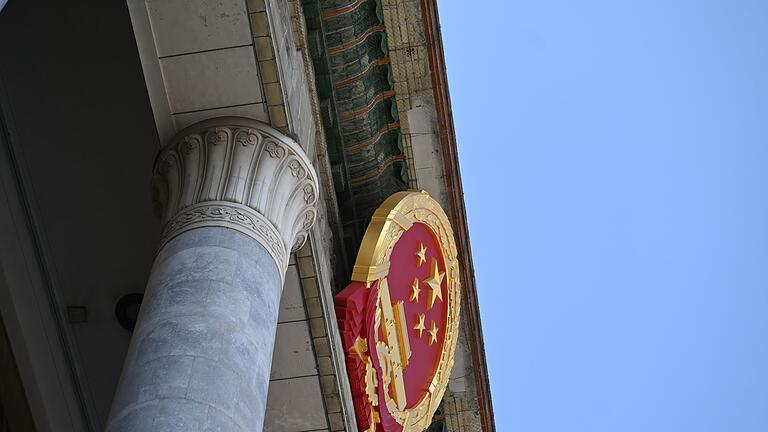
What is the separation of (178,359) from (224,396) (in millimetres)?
319

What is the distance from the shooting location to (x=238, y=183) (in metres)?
7.45

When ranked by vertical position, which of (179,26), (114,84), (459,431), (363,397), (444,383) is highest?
(179,26)

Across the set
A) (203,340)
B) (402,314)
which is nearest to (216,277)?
(203,340)

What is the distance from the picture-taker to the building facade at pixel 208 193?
21.9 ft

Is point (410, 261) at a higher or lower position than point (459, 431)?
higher

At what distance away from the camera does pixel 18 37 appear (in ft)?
33.7

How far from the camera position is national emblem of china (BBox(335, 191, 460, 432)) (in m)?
9.72

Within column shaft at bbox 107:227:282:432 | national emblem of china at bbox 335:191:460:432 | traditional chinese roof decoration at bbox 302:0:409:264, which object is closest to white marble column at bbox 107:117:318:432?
column shaft at bbox 107:227:282:432

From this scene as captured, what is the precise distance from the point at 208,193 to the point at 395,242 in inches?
129

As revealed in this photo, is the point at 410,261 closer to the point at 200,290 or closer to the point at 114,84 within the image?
the point at 114,84

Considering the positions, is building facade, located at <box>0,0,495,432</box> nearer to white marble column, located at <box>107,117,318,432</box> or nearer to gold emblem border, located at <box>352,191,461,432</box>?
white marble column, located at <box>107,117,318,432</box>

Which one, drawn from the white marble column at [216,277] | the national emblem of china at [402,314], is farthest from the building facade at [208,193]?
the national emblem of china at [402,314]

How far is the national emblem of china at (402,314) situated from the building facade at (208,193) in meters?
0.28

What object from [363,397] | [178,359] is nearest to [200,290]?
[178,359]
